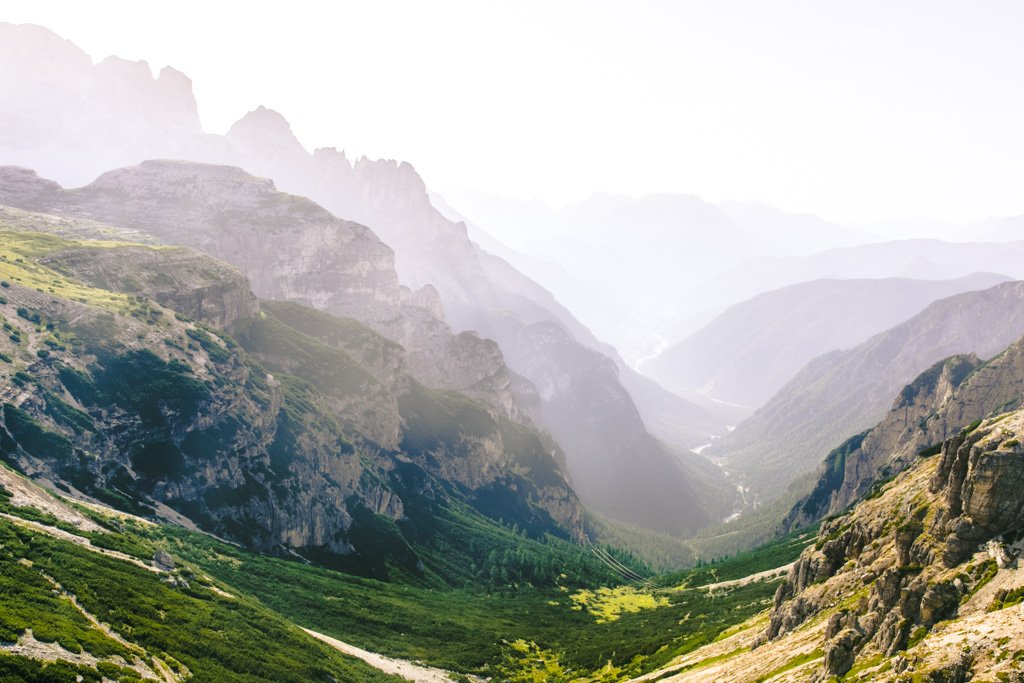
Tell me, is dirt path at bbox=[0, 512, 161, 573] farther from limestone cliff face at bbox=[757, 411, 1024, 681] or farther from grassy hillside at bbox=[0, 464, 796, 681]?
limestone cliff face at bbox=[757, 411, 1024, 681]

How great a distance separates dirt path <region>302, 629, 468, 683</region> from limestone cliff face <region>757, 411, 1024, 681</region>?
6308 cm

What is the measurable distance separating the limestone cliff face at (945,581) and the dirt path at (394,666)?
63080mm

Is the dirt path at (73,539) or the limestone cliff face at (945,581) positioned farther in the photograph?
the dirt path at (73,539)

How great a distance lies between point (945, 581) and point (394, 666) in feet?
292

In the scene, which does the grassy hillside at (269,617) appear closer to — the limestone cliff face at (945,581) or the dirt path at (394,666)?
the dirt path at (394,666)

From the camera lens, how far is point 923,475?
8188cm

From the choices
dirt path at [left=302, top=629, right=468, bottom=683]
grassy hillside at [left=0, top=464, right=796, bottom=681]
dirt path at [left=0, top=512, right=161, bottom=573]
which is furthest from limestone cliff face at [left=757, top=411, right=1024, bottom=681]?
dirt path at [left=0, top=512, right=161, bottom=573]

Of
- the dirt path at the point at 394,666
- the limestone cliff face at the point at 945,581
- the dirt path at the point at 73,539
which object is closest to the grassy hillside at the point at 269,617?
the dirt path at the point at 73,539

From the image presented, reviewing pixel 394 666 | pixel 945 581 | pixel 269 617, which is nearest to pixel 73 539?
pixel 269 617

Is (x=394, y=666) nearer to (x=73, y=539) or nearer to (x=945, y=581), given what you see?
(x=73, y=539)

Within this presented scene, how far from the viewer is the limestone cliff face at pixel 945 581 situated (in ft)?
137

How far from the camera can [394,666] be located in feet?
347

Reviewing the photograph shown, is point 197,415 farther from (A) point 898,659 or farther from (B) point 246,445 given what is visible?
(A) point 898,659

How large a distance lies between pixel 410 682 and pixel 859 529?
242 feet
